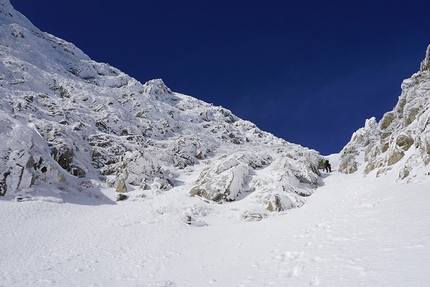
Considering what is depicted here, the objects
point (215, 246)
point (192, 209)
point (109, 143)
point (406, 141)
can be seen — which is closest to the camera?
point (215, 246)

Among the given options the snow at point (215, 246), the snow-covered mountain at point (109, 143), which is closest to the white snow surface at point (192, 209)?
the snow at point (215, 246)

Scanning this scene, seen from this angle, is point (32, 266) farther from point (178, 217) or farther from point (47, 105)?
point (47, 105)

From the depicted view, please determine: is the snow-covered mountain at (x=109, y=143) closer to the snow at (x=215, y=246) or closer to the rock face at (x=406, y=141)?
the snow at (x=215, y=246)

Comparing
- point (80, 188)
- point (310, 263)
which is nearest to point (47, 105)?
point (80, 188)

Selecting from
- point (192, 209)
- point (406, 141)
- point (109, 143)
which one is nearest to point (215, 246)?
point (192, 209)

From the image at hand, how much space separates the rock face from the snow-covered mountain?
756 cm

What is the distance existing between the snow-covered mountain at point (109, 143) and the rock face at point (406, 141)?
7563mm

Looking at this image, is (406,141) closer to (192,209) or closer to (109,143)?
(192,209)

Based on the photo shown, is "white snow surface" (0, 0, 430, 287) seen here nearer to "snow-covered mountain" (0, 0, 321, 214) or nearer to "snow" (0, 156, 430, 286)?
"snow" (0, 156, 430, 286)

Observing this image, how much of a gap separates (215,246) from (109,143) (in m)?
34.9

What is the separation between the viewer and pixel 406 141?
69.6ft

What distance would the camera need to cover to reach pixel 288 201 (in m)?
23.1

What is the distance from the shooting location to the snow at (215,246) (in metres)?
7.15

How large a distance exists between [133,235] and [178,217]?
4691 mm
